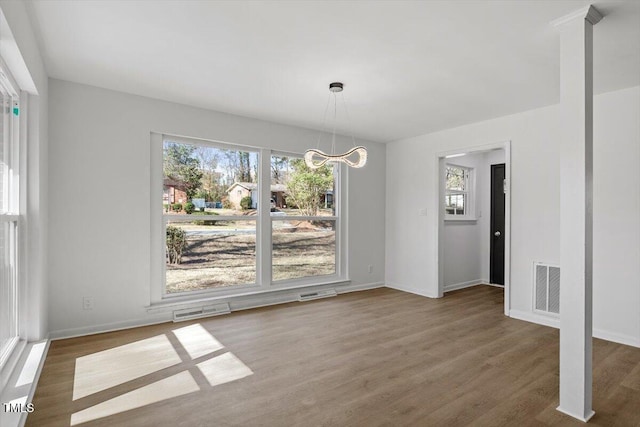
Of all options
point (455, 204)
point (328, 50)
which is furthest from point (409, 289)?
point (328, 50)

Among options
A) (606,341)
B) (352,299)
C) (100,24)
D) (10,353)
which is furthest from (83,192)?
(606,341)

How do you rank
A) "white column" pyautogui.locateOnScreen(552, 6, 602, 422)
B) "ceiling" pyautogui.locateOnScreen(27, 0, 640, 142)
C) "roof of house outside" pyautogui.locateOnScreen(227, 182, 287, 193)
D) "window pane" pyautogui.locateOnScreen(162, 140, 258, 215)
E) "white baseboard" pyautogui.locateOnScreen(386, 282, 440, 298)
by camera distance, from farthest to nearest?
"white baseboard" pyautogui.locateOnScreen(386, 282, 440, 298) → "roof of house outside" pyautogui.locateOnScreen(227, 182, 287, 193) → "window pane" pyautogui.locateOnScreen(162, 140, 258, 215) → "ceiling" pyautogui.locateOnScreen(27, 0, 640, 142) → "white column" pyautogui.locateOnScreen(552, 6, 602, 422)

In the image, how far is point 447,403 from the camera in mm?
2303

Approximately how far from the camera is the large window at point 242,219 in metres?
4.16

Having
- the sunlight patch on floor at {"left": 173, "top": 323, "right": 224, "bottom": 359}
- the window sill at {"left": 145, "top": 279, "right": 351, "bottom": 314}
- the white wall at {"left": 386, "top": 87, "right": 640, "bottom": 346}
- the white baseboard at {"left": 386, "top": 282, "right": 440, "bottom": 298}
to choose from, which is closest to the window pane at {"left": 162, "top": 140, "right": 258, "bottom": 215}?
the window sill at {"left": 145, "top": 279, "right": 351, "bottom": 314}

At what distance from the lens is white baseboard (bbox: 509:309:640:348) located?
3.37 meters

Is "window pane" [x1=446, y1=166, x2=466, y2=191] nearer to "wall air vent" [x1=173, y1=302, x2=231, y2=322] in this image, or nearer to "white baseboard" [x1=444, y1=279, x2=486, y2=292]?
"white baseboard" [x1=444, y1=279, x2=486, y2=292]

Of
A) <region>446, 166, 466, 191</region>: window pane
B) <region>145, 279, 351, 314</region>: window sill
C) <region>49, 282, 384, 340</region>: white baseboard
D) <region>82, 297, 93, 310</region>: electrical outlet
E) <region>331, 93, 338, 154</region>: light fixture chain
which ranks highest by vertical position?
<region>331, 93, 338, 154</region>: light fixture chain

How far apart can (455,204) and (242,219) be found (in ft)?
12.6

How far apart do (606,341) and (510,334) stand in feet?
2.86

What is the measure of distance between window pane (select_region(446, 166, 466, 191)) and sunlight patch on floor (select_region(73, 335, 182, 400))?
197 inches

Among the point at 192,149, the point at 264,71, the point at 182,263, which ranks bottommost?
the point at 182,263

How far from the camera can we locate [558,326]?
395cm

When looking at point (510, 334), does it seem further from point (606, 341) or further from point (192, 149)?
point (192, 149)
